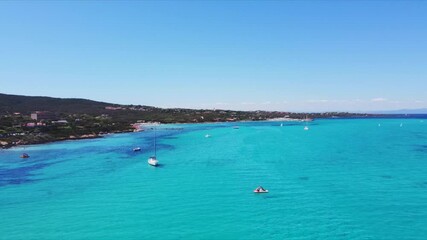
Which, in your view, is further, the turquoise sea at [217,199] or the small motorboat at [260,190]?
the small motorboat at [260,190]

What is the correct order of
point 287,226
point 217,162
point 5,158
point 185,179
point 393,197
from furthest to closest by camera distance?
point 5,158 → point 217,162 → point 185,179 → point 393,197 → point 287,226

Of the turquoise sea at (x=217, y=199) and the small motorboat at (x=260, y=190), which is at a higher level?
the small motorboat at (x=260, y=190)

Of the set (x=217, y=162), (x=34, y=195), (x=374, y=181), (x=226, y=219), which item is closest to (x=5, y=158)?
(x=34, y=195)

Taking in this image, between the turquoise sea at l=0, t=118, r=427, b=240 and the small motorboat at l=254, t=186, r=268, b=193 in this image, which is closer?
the turquoise sea at l=0, t=118, r=427, b=240

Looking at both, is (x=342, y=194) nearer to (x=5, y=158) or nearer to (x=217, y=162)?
(x=217, y=162)

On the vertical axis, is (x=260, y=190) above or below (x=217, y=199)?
above

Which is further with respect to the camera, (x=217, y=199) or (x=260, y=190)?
(x=260, y=190)

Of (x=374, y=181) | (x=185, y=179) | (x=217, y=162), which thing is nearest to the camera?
(x=374, y=181)

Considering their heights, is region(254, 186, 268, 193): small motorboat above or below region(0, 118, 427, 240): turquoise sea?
above
